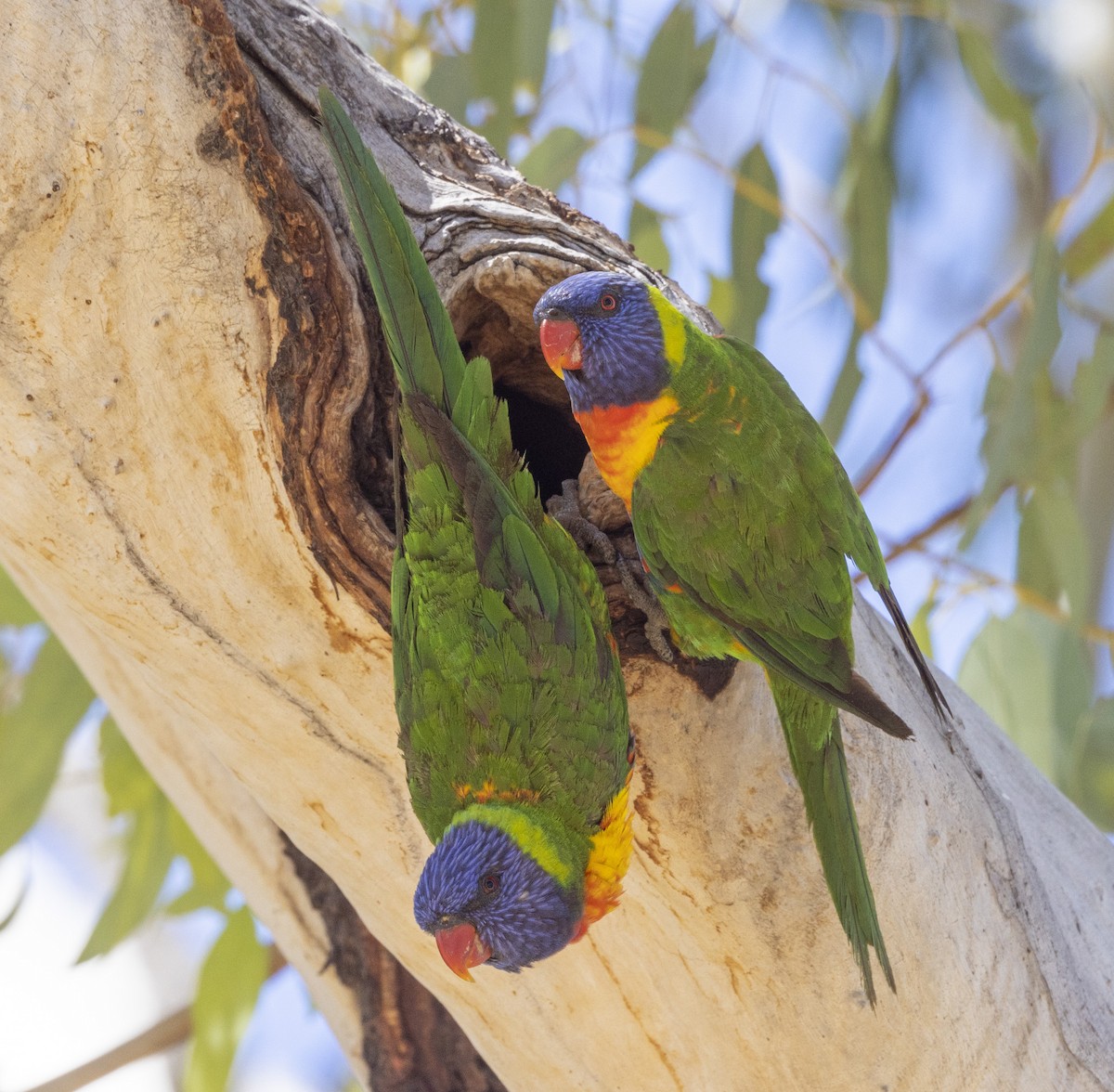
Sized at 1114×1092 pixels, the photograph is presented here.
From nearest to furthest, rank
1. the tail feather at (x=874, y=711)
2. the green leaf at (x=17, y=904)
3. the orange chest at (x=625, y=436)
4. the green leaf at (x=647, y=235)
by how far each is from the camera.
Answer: the tail feather at (x=874, y=711)
the orange chest at (x=625, y=436)
the green leaf at (x=17, y=904)
the green leaf at (x=647, y=235)

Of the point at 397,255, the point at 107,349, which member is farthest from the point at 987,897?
the point at 107,349

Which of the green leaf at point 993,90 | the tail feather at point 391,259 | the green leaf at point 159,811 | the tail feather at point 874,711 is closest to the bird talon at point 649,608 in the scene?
the tail feather at point 874,711

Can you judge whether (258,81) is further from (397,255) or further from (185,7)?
(397,255)

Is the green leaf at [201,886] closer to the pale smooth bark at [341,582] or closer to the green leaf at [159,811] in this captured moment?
the green leaf at [159,811]

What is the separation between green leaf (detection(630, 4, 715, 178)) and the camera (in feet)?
7.38

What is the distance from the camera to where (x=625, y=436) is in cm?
142

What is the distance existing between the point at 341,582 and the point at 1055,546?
140 centimetres

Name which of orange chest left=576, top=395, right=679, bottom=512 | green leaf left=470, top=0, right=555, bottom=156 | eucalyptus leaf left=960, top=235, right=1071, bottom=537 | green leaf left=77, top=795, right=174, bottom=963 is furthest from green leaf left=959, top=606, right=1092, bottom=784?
green leaf left=77, top=795, right=174, bottom=963

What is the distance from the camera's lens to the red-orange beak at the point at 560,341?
4.54ft

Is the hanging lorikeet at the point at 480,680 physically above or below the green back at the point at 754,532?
below

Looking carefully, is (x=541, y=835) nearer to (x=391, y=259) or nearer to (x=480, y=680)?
(x=480, y=680)

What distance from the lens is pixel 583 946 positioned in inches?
55.6

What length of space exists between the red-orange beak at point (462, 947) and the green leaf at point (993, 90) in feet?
5.97

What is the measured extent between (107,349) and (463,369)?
0.37 m
